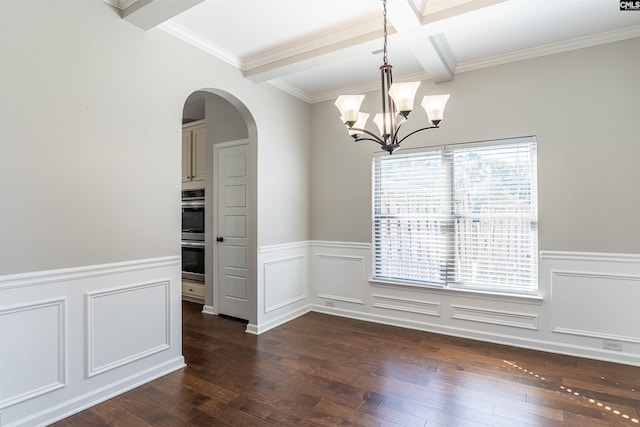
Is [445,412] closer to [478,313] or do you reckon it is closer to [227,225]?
[478,313]

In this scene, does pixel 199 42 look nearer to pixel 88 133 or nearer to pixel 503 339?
pixel 88 133

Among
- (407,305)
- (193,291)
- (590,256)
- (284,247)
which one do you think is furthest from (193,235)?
(590,256)

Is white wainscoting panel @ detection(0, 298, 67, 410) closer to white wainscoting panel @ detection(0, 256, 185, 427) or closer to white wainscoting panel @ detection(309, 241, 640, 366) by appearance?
white wainscoting panel @ detection(0, 256, 185, 427)

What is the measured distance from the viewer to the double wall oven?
491 centimetres

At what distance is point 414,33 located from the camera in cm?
274

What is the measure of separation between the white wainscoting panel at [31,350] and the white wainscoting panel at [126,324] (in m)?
0.17

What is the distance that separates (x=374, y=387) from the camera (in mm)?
2611

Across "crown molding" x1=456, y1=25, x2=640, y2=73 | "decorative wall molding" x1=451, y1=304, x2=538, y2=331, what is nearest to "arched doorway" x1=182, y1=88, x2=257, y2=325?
"decorative wall molding" x1=451, y1=304, x2=538, y2=331

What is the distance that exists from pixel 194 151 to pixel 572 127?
15.0ft

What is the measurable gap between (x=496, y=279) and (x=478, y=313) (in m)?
0.40

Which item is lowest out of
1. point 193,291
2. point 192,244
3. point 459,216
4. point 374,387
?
point 374,387

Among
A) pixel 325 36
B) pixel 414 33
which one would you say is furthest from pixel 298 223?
pixel 414 33

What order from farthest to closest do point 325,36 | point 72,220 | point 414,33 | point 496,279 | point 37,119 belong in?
point 496,279 → point 325,36 → point 414,33 → point 72,220 → point 37,119

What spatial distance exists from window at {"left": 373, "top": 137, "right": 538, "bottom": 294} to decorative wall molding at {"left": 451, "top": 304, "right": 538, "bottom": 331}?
230 mm
